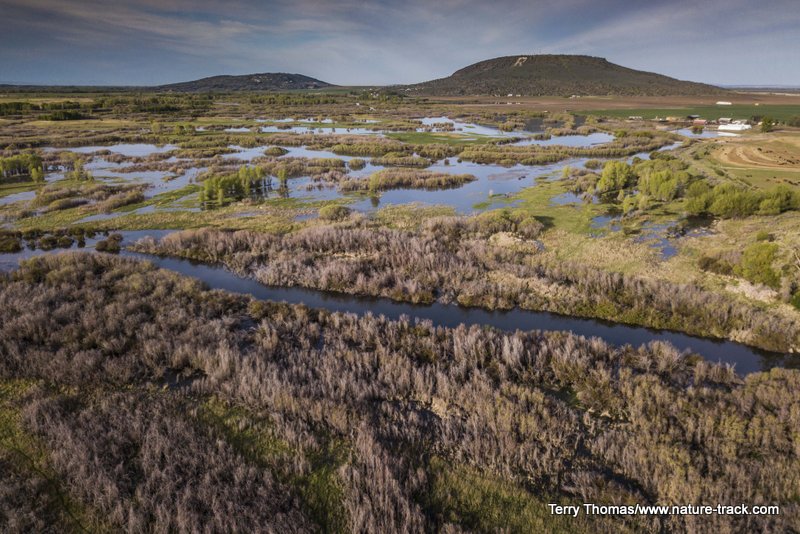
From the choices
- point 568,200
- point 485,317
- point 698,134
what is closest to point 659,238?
point 568,200

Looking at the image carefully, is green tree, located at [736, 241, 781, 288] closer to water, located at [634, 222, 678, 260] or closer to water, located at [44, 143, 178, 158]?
water, located at [634, 222, 678, 260]

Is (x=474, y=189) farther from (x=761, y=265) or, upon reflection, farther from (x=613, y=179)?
(x=761, y=265)

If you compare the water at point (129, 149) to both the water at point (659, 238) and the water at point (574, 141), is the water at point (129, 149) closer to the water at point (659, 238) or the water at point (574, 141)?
the water at point (574, 141)

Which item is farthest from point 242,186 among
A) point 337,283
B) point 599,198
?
point 599,198

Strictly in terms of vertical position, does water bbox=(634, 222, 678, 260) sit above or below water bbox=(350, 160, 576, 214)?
below

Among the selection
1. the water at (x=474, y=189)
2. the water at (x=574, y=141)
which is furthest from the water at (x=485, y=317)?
the water at (x=574, y=141)

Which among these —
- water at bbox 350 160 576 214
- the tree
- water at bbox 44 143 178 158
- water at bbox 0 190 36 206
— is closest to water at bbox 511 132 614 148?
water at bbox 350 160 576 214

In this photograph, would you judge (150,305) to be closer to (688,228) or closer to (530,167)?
(688,228)

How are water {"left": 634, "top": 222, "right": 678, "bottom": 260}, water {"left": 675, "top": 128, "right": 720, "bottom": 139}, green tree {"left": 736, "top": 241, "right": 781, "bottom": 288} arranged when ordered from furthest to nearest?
1. water {"left": 675, "top": 128, "right": 720, "bottom": 139}
2. water {"left": 634, "top": 222, "right": 678, "bottom": 260}
3. green tree {"left": 736, "top": 241, "right": 781, "bottom": 288}
